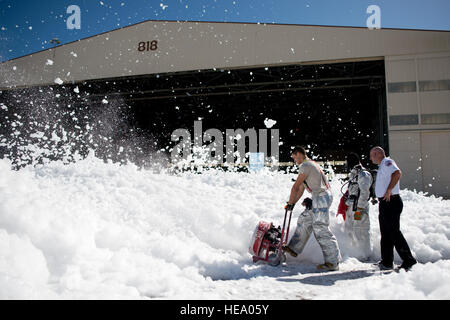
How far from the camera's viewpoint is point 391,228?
4109 millimetres

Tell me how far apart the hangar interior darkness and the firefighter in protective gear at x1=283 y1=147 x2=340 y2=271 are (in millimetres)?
10853

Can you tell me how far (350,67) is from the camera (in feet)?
48.7

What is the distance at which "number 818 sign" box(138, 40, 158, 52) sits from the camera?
15047 mm

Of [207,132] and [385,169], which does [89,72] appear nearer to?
[207,132]

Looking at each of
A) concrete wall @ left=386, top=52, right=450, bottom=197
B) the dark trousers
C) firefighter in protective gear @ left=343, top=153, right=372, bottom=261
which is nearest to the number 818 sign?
concrete wall @ left=386, top=52, right=450, bottom=197

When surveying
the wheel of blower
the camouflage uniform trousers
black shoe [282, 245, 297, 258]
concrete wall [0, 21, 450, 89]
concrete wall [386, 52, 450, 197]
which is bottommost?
the wheel of blower

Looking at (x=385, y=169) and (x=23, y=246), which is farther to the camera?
(x=385, y=169)

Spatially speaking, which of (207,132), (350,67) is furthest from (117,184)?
(207,132)

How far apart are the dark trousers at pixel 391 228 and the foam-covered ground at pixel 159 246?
30cm

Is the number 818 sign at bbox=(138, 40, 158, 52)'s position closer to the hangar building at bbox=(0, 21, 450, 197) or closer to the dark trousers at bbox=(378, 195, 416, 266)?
the hangar building at bbox=(0, 21, 450, 197)

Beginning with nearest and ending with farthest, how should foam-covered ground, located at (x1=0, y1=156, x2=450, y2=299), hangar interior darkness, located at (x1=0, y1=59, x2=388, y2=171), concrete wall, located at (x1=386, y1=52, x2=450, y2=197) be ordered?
foam-covered ground, located at (x1=0, y1=156, x2=450, y2=299) < concrete wall, located at (x1=386, y1=52, x2=450, y2=197) < hangar interior darkness, located at (x1=0, y1=59, x2=388, y2=171)

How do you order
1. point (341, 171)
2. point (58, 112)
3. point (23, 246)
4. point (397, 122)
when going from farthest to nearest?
1. point (58, 112)
2. point (341, 171)
3. point (397, 122)
4. point (23, 246)

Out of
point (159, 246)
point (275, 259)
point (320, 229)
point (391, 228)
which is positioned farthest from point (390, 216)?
point (159, 246)
